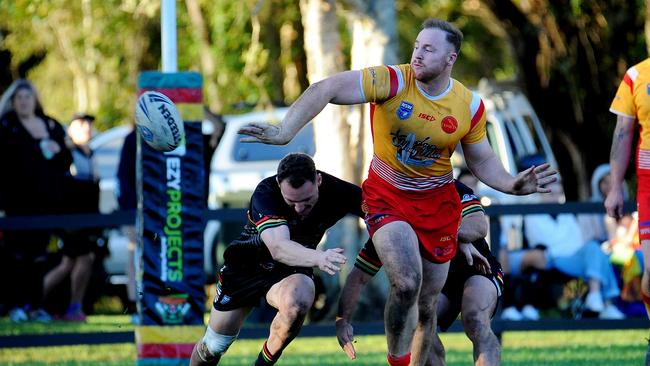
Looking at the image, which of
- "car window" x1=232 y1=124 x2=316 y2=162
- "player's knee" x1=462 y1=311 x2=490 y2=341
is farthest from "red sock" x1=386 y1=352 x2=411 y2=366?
"car window" x1=232 y1=124 x2=316 y2=162

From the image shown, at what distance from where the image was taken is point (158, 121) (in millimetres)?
8492

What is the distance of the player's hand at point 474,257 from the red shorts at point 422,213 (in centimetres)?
21

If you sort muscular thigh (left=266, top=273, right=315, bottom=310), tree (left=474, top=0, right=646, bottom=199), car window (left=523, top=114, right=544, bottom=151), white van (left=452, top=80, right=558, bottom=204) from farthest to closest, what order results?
→ tree (left=474, top=0, right=646, bottom=199) → car window (left=523, top=114, right=544, bottom=151) → white van (left=452, top=80, right=558, bottom=204) → muscular thigh (left=266, top=273, right=315, bottom=310)

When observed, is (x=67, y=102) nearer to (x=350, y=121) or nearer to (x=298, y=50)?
(x=298, y=50)

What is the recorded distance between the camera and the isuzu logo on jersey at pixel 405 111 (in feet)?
25.4

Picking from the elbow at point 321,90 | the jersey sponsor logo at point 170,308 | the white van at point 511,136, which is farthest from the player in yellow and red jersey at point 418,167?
the white van at point 511,136

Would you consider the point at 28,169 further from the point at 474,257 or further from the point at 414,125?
the point at 414,125

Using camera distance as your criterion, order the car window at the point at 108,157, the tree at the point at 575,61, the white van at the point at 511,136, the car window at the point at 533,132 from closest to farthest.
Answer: the white van at the point at 511,136 < the car window at the point at 533,132 < the car window at the point at 108,157 < the tree at the point at 575,61

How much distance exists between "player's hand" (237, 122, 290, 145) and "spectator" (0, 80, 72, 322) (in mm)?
6942

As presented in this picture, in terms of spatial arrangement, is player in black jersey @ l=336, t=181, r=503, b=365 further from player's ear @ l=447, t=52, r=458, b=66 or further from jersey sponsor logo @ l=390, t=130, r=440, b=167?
player's ear @ l=447, t=52, r=458, b=66

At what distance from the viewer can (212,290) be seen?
1631cm

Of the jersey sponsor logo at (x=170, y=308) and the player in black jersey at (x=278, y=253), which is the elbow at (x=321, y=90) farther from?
the jersey sponsor logo at (x=170, y=308)

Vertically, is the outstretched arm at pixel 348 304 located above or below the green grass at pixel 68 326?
above

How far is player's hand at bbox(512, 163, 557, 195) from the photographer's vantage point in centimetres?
768
